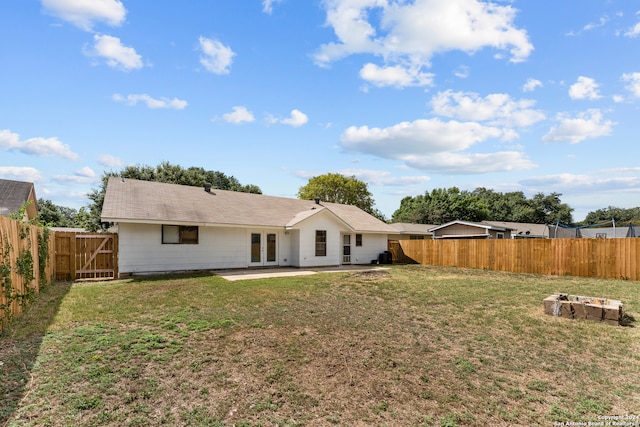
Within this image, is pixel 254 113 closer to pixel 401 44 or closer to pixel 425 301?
pixel 401 44

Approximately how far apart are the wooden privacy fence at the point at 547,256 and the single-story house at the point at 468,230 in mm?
8356

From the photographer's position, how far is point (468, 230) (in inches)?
1042

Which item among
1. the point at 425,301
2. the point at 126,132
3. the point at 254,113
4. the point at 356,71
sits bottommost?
the point at 425,301

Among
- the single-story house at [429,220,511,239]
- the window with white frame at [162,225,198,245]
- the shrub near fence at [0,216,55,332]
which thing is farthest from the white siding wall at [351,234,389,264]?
the shrub near fence at [0,216,55,332]

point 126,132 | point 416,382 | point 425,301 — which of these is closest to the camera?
point 416,382

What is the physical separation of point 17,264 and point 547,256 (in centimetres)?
1892

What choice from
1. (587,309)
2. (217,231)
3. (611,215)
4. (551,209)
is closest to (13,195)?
(217,231)

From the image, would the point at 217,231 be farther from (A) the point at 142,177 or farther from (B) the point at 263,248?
(A) the point at 142,177

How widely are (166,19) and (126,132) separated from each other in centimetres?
512

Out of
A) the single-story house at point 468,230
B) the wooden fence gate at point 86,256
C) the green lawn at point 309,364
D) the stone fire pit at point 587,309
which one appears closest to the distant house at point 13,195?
the wooden fence gate at point 86,256

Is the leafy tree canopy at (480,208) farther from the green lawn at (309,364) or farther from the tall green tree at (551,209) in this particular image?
the green lawn at (309,364)

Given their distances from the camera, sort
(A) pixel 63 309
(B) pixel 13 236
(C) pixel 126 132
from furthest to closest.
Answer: (C) pixel 126 132 → (A) pixel 63 309 → (B) pixel 13 236

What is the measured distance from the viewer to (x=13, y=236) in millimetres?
6695

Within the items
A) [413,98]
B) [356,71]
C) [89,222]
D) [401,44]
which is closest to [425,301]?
[401,44]
